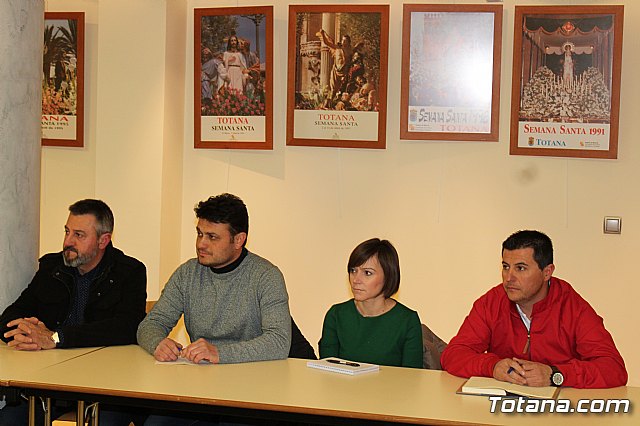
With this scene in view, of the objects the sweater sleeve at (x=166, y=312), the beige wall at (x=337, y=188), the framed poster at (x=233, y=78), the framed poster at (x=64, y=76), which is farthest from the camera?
the framed poster at (x=64, y=76)

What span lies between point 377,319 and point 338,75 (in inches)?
93.7

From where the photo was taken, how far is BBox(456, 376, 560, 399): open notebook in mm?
3496

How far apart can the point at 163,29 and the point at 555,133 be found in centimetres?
273

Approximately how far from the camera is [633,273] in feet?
19.3

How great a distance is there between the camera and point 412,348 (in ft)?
14.0

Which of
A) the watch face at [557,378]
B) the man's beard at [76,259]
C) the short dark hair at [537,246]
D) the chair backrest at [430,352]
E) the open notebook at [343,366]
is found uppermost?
the short dark hair at [537,246]

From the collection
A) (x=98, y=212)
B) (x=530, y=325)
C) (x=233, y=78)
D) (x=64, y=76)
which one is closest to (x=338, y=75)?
(x=233, y=78)

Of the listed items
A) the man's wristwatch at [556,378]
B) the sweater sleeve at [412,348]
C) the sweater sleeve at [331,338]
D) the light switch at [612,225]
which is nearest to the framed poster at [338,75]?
the light switch at [612,225]

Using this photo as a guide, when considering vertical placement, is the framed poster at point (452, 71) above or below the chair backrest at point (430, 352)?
above

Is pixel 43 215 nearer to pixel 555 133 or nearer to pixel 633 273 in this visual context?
pixel 555 133

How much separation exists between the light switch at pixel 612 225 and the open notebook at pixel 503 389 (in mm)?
2505

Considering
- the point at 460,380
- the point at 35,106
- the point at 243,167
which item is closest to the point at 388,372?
the point at 460,380

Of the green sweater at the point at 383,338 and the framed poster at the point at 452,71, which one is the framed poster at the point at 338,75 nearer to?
the framed poster at the point at 452,71

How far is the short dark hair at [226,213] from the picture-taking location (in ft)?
14.4
